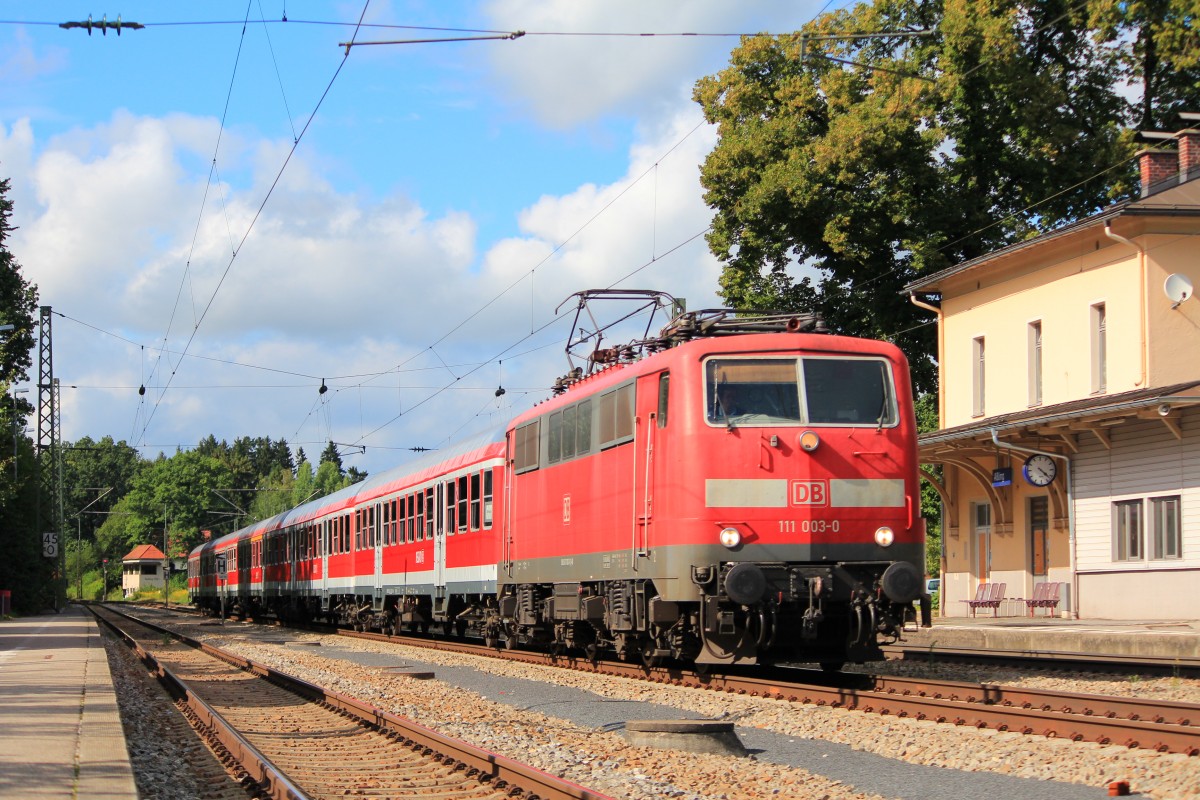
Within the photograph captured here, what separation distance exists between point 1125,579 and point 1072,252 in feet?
20.7

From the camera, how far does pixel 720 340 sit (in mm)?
14242

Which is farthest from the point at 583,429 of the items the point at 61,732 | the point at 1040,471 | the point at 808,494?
the point at 1040,471

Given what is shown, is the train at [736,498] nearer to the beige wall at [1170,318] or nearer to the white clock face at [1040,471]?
the white clock face at [1040,471]

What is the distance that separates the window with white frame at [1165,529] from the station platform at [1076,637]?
119cm

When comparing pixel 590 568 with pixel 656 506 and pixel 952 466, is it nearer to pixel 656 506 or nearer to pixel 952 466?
pixel 656 506

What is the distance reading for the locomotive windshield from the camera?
13984 millimetres

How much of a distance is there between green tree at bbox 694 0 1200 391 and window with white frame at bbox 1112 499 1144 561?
11.1 meters

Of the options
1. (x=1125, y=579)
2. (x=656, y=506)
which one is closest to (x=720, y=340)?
(x=656, y=506)

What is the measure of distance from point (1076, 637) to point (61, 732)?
44.8ft

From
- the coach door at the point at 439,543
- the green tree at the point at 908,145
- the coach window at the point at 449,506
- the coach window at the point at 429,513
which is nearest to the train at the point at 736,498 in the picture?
the coach window at the point at 449,506

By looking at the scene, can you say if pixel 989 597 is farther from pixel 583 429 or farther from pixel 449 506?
pixel 583 429

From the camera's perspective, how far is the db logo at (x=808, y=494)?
1370cm

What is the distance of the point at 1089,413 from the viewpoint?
2275 centimetres

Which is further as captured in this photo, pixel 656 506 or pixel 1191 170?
pixel 1191 170
